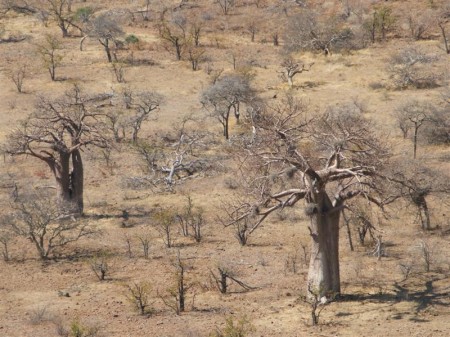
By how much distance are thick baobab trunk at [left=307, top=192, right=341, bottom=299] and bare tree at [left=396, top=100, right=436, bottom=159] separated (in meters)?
12.6

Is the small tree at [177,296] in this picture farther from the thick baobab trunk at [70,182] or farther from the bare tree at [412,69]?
the bare tree at [412,69]

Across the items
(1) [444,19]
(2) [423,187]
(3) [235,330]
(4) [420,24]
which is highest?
(1) [444,19]

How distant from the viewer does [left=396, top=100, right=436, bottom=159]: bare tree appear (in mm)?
27156

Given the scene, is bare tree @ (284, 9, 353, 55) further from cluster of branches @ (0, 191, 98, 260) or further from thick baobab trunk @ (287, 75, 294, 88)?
cluster of branches @ (0, 191, 98, 260)

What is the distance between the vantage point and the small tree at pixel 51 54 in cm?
3822

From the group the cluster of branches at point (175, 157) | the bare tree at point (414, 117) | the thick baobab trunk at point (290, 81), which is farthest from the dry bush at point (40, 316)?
the thick baobab trunk at point (290, 81)

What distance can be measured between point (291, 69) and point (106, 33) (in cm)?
1084

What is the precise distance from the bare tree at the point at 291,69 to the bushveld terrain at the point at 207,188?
0.86 feet

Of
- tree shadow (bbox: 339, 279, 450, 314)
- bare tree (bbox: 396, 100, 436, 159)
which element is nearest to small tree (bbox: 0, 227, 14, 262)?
tree shadow (bbox: 339, 279, 450, 314)

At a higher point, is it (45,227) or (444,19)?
(444,19)

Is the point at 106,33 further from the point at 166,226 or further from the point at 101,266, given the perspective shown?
the point at 101,266

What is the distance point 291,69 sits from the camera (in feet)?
122

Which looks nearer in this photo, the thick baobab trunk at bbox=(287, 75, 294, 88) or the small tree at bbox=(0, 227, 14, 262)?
the small tree at bbox=(0, 227, 14, 262)

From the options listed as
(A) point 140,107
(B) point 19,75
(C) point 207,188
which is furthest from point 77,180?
(B) point 19,75
